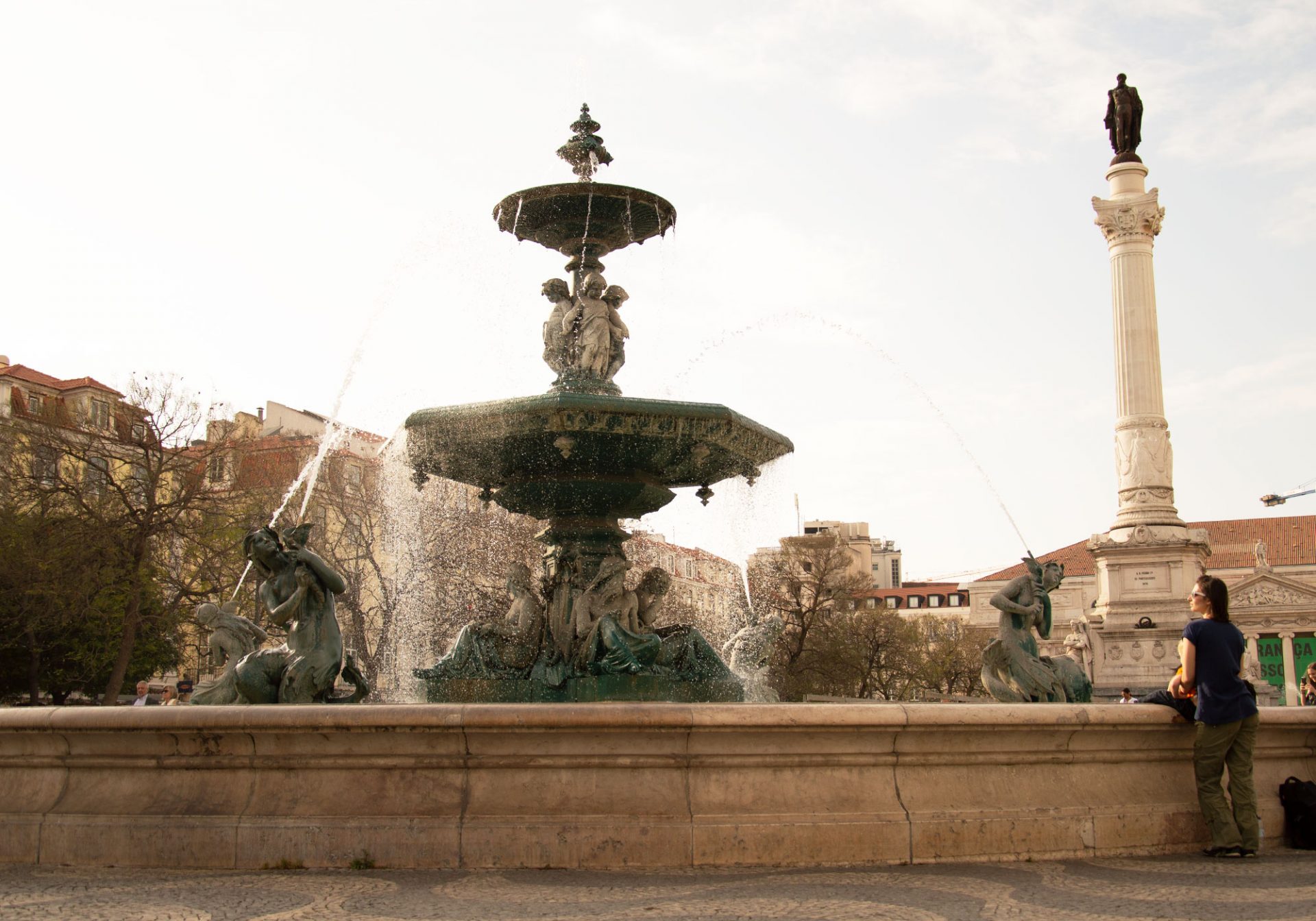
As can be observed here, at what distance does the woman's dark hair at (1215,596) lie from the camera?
593 cm

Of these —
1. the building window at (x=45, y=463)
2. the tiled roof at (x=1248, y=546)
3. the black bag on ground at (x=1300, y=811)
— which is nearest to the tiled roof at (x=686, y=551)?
the building window at (x=45, y=463)

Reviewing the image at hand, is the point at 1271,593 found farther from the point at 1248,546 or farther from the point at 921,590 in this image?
the point at 921,590

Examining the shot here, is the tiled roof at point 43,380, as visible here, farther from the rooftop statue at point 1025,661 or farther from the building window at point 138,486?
the rooftop statue at point 1025,661

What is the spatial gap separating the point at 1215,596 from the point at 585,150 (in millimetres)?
6881

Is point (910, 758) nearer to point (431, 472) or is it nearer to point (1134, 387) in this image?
point (431, 472)

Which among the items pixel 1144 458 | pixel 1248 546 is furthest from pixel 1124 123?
pixel 1248 546

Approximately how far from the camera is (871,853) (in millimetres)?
5234

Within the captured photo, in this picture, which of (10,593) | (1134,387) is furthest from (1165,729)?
(1134,387)

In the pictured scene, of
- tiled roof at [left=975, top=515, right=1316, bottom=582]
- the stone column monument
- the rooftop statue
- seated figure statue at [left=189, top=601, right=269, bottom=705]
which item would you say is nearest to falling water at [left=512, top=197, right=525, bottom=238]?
seated figure statue at [left=189, top=601, right=269, bottom=705]

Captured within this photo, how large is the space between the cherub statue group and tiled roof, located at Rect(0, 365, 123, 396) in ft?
122

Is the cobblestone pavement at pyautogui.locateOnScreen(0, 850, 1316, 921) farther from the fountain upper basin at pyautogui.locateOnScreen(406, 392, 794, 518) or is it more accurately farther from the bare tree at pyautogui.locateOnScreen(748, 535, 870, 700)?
the bare tree at pyautogui.locateOnScreen(748, 535, 870, 700)

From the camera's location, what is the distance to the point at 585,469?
9125 millimetres

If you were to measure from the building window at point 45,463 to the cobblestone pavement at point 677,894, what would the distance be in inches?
1020

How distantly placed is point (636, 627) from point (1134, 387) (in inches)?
1246
